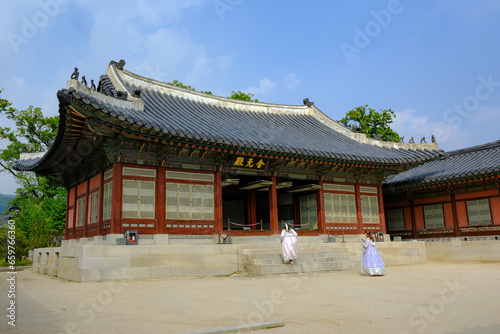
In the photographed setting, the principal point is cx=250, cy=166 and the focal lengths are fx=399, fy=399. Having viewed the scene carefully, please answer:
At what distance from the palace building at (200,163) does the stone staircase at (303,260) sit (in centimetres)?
227

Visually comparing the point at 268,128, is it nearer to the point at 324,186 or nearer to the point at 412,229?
the point at 324,186

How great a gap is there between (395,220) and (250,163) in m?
12.7

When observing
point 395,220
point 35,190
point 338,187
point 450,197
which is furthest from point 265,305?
point 35,190

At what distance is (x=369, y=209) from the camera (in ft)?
69.6

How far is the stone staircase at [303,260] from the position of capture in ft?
44.8

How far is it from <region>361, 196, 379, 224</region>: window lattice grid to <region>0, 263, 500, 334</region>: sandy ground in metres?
8.75

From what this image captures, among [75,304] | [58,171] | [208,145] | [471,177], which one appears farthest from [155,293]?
[471,177]

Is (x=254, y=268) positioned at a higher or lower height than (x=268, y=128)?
lower

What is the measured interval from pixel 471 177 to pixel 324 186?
24.5 ft

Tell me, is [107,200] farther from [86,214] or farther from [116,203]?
[86,214]

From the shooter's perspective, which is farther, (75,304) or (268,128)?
(268,128)

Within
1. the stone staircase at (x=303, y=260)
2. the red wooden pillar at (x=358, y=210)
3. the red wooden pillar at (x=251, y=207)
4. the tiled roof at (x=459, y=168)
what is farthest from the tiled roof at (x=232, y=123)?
the stone staircase at (x=303, y=260)

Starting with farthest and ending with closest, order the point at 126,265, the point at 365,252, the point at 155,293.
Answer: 1. the point at 365,252
2. the point at 126,265
3. the point at 155,293

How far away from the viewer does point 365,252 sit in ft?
43.8
